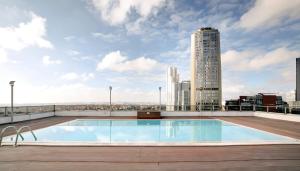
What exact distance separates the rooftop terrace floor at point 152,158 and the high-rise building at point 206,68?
84197mm

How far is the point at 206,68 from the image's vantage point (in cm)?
11794

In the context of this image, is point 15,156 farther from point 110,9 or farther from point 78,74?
point 78,74

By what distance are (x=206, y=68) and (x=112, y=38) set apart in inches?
3930

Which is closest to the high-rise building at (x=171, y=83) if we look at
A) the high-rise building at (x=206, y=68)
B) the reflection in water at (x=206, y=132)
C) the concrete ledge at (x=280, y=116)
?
the high-rise building at (x=206, y=68)

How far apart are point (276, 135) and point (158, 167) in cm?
614

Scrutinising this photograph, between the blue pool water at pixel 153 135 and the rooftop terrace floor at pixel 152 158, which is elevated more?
the rooftop terrace floor at pixel 152 158

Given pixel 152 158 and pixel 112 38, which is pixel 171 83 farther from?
pixel 152 158

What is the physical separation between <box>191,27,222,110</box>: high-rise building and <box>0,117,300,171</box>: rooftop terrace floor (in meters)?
84.2

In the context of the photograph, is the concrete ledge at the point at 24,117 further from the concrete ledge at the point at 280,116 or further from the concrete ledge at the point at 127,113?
the concrete ledge at the point at 280,116

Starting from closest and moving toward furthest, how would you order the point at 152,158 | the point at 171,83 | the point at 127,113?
the point at 152,158
the point at 127,113
the point at 171,83

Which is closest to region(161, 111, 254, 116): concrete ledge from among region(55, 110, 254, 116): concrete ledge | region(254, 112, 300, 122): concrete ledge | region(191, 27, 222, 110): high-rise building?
region(55, 110, 254, 116): concrete ledge

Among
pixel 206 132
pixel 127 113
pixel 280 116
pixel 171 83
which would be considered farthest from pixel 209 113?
pixel 171 83

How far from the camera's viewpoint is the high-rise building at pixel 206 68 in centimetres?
10506

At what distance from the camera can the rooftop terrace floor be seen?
4.36 meters
